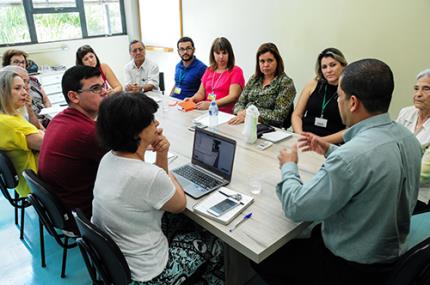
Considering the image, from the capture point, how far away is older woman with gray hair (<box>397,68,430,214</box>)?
5.73ft

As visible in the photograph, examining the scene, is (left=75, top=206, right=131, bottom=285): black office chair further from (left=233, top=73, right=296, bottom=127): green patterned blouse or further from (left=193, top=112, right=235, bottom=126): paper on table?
(left=233, top=73, right=296, bottom=127): green patterned blouse

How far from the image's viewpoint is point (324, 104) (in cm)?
252

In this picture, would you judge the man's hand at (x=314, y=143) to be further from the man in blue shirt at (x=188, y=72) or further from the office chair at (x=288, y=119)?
the man in blue shirt at (x=188, y=72)

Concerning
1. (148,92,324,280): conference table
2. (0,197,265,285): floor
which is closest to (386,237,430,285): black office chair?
(148,92,324,280): conference table

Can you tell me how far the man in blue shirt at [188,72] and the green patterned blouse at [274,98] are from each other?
3.20ft

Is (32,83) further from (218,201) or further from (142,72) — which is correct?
(218,201)

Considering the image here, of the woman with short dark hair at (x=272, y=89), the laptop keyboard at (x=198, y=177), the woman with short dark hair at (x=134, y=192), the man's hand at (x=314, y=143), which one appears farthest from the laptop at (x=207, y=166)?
the woman with short dark hair at (x=272, y=89)

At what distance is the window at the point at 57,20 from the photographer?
478 centimetres

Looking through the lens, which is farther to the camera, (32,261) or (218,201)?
(32,261)

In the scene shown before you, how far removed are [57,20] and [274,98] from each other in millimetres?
4237

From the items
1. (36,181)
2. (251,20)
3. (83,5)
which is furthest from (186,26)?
(36,181)

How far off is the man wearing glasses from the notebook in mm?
626

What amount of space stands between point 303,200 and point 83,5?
5525 millimetres

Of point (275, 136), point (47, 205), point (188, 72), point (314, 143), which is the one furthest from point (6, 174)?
point (188, 72)
